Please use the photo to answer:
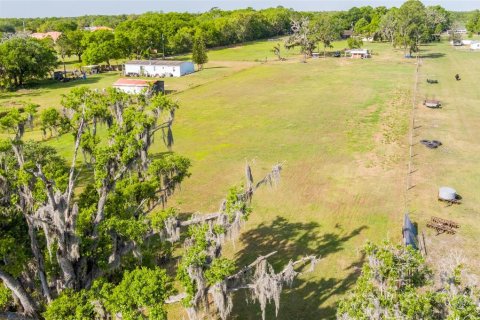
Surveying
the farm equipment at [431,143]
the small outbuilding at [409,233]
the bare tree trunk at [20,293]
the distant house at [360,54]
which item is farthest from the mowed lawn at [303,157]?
the distant house at [360,54]

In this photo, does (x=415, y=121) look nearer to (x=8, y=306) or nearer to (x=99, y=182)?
(x=99, y=182)

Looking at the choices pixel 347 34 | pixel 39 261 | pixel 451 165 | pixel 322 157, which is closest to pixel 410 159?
pixel 451 165

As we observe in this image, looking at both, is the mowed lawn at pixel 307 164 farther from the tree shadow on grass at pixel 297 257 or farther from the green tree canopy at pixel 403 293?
the green tree canopy at pixel 403 293

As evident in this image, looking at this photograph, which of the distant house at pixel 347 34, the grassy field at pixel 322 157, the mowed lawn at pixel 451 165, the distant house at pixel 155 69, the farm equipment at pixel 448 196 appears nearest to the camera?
the grassy field at pixel 322 157

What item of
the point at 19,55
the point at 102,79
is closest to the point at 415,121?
the point at 102,79

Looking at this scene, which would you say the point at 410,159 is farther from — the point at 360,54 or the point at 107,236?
the point at 360,54

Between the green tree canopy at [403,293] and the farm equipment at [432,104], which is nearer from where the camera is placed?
the green tree canopy at [403,293]
